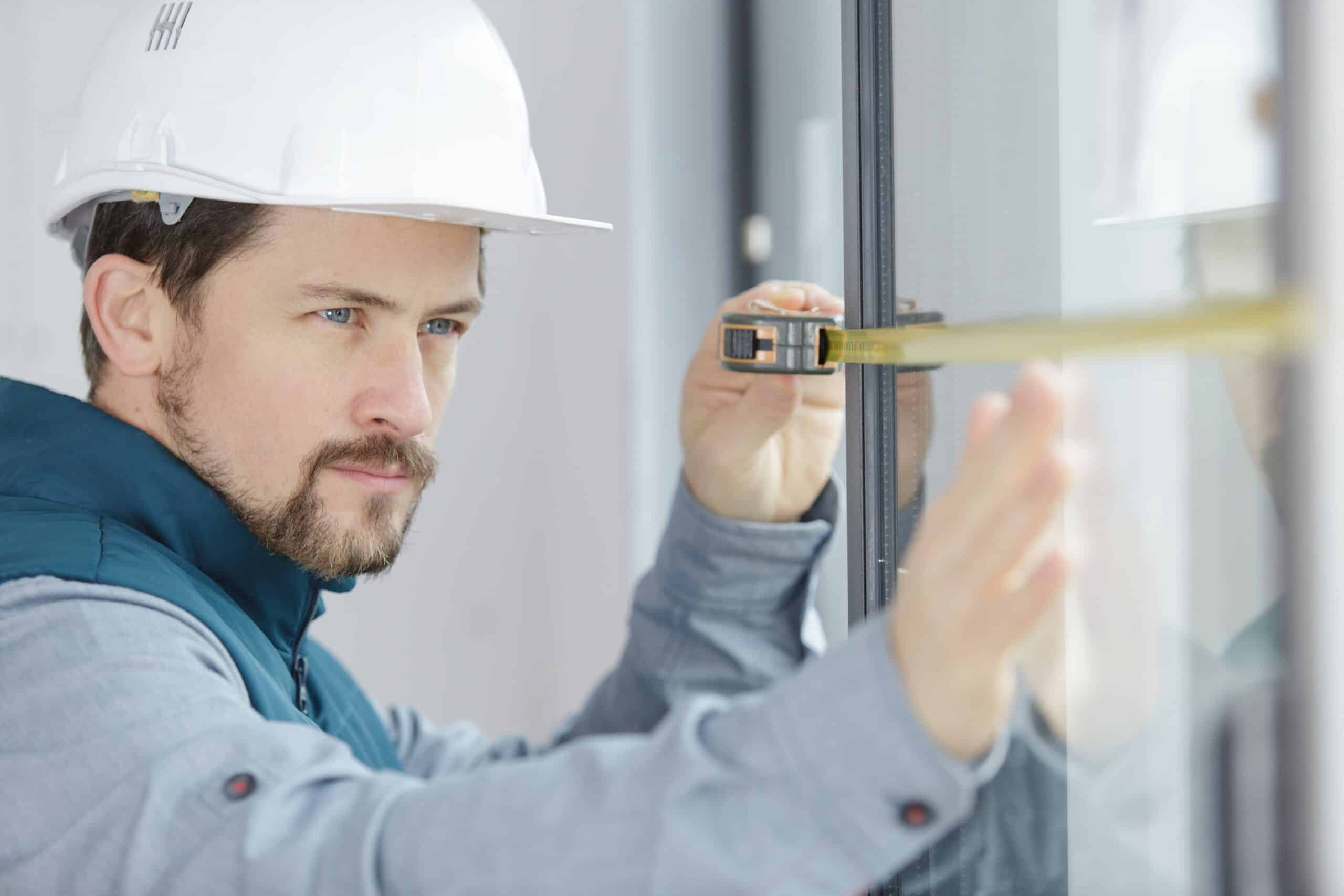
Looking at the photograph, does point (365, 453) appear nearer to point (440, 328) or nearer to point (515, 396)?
point (440, 328)

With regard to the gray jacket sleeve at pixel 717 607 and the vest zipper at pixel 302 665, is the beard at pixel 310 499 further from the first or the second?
the gray jacket sleeve at pixel 717 607

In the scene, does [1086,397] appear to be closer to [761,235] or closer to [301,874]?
[301,874]

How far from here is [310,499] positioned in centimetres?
102

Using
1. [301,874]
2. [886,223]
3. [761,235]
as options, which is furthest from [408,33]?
[761,235]

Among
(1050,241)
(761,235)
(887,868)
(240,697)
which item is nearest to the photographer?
(887,868)

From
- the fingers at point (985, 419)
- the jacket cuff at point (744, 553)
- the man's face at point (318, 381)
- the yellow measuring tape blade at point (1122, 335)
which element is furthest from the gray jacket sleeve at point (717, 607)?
the fingers at point (985, 419)

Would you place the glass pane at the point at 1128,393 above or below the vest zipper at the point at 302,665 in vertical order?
above

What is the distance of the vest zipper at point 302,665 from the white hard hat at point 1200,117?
0.77 meters

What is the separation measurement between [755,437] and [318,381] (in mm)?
408

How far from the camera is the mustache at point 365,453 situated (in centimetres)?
Result: 101

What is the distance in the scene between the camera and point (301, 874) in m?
0.58

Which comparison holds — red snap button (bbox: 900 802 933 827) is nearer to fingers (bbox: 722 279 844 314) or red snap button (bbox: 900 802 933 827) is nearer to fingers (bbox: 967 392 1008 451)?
fingers (bbox: 967 392 1008 451)

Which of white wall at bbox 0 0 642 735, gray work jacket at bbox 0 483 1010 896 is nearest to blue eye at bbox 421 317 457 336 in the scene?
gray work jacket at bbox 0 483 1010 896

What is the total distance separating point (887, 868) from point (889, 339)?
0.38 m
